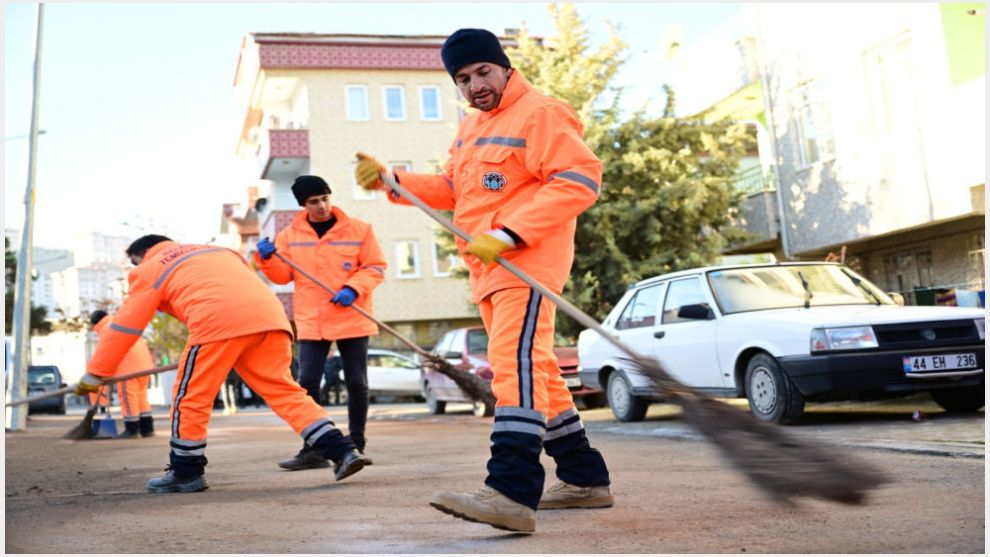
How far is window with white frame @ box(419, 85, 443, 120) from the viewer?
41000 millimetres

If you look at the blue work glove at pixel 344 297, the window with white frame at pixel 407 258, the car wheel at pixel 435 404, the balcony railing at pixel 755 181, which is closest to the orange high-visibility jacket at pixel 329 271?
the blue work glove at pixel 344 297

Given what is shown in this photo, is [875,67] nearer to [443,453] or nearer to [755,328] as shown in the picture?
[755,328]

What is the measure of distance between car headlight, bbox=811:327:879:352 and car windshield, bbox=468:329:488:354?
27.5 ft

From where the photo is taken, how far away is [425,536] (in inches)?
179

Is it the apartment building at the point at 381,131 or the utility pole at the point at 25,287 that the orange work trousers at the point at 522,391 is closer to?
the utility pole at the point at 25,287

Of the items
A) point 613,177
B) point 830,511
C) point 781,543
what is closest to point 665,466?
point 830,511

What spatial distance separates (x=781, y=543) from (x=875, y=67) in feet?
50.5

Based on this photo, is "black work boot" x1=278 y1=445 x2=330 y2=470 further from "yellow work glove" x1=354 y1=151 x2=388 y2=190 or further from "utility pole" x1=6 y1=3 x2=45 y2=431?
"utility pole" x1=6 y1=3 x2=45 y2=431

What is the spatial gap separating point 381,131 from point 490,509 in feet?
120

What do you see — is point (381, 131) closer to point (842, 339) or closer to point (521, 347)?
point (842, 339)

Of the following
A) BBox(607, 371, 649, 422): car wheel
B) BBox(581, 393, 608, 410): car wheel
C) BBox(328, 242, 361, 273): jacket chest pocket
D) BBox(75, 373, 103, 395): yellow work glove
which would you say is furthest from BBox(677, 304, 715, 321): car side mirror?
BBox(581, 393, 608, 410): car wheel

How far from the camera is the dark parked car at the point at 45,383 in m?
33.1

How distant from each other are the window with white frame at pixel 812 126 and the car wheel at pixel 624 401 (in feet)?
30.3

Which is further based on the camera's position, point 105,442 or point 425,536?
point 105,442
